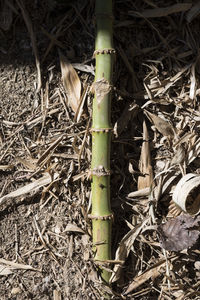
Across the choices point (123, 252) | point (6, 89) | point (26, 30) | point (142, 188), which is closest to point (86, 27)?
point (26, 30)

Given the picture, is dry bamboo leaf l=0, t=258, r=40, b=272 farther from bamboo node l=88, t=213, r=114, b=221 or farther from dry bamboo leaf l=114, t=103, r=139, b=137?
dry bamboo leaf l=114, t=103, r=139, b=137

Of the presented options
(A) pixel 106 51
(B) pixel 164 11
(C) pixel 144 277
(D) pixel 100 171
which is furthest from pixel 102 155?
(B) pixel 164 11

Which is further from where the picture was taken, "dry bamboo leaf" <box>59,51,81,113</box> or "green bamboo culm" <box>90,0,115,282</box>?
"dry bamboo leaf" <box>59,51,81,113</box>

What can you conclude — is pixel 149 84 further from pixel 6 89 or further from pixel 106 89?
pixel 6 89

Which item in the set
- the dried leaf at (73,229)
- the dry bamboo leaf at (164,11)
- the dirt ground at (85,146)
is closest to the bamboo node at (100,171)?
the dirt ground at (85,146)

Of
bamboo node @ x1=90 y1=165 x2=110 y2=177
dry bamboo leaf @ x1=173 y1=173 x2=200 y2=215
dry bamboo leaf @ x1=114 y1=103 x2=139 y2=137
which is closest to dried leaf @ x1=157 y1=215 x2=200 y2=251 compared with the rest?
dry bamboo leaf @ x1=173 y1=173 x2=200 y2=215

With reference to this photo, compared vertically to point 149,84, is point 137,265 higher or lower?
lower

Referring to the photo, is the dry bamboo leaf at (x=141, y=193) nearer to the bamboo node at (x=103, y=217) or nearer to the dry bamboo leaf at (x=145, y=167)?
the dry bamboo leaf at (x=145, y=167)
